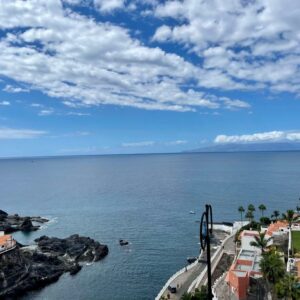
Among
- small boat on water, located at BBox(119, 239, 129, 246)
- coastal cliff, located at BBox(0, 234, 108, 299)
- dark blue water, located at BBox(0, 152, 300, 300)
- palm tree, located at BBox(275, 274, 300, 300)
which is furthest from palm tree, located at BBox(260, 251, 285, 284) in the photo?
small boat on water, located at BBox(119, 239, 129, 246)

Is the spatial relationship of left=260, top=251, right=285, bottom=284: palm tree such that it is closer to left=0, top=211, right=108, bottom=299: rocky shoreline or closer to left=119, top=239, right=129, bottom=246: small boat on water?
left=0, top=211, right=108, bottom=299: rocky shoreline

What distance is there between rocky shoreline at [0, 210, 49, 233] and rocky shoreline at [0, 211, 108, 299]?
65.8 ft

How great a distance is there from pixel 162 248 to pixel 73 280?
86.8 ft

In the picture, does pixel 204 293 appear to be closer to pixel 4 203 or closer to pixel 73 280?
pixel 73 280

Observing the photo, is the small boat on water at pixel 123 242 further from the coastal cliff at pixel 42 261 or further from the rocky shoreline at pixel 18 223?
the rocky shoreline at pixel 18 223

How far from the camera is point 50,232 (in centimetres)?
11550

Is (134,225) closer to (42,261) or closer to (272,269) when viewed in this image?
(42,261)

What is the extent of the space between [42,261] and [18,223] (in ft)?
164

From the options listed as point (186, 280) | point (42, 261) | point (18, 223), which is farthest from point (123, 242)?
point (18, 223)


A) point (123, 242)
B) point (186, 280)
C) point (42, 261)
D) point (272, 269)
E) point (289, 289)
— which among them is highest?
point (289, 289)

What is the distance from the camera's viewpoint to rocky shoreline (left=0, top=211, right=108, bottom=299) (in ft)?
227

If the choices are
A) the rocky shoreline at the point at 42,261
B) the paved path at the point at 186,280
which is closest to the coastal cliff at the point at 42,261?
the rocky shoreline at the point at 42,261

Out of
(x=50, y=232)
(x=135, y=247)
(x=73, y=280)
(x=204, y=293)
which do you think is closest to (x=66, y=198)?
(x=50, y=232)

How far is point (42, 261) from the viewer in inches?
3147
